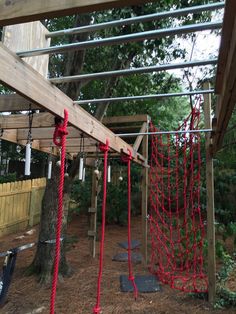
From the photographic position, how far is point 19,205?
8414 mm

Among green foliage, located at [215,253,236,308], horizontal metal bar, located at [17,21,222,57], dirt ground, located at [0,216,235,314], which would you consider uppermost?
horizontal metal bar, located at [17,21,222,57]

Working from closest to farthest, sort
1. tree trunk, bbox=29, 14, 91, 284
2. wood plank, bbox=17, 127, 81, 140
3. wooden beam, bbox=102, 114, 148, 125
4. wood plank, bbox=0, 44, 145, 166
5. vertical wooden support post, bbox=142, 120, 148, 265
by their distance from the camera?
wood plank, bbox=0, 44, 145, 166
wood plank, bbox=17, 127, 81, 140
tree trunk, bbox=29, 14, 91, 284
vertical wooden support post, bbox=142, 120, 148, 265
wooden beam, bbox=102, 114, 148, 125

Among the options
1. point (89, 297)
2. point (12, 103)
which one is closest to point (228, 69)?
point (12, 103)

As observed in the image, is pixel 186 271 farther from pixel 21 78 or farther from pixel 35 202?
pixel 35 202

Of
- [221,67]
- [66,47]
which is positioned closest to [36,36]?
[66,47]

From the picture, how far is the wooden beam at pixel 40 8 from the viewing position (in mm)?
1193

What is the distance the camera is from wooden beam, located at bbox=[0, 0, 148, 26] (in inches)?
47.0

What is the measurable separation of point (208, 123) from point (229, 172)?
389 centimetres

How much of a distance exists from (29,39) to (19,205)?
7.28m

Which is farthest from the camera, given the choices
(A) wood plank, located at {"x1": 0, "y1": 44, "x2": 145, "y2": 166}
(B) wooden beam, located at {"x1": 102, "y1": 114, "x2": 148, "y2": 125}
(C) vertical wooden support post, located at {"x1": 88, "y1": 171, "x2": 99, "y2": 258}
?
(C) vertical wooden support post, located at {"x1": 88, "y1": 171, "x2": 99, "y2": 258}

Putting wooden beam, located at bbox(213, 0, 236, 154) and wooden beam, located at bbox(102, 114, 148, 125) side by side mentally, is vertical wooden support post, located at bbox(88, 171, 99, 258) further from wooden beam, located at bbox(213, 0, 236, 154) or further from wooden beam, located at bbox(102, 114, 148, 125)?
wooden beam, located at bbox(213, 0, 236, 154)

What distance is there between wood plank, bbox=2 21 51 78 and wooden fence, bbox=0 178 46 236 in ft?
20.7

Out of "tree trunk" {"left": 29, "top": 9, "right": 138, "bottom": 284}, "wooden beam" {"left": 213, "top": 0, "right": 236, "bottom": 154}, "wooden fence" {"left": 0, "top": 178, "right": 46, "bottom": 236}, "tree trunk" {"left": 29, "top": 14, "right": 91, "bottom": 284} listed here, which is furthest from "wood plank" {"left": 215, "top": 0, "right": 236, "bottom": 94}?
"wooden fence" {"left": 0, "top": 178, "right": 46, "bottom": 236}

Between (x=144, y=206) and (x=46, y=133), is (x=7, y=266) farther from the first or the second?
(x=144, y=206)
